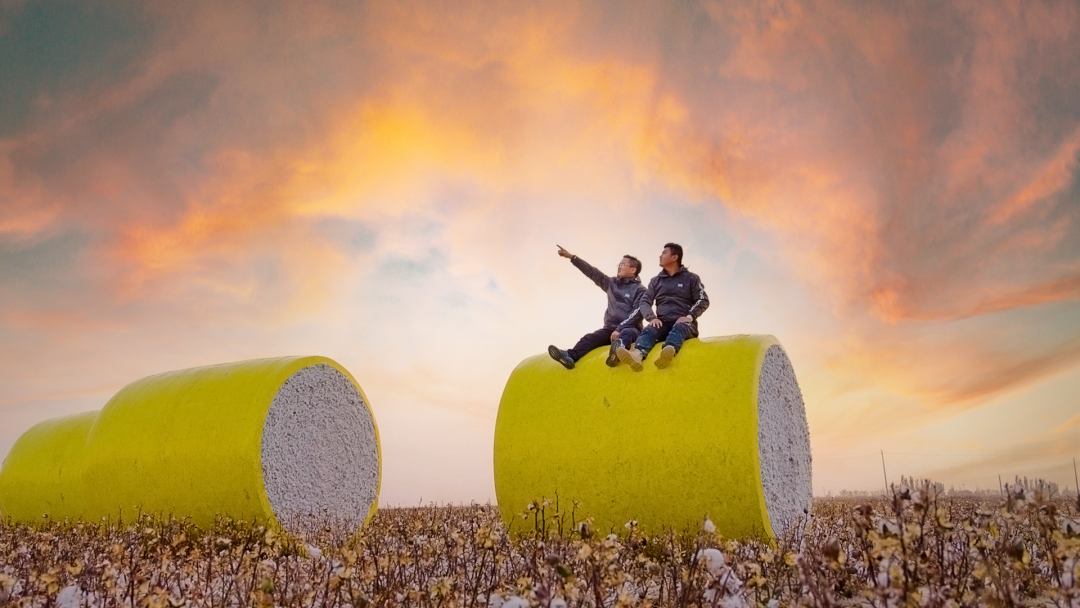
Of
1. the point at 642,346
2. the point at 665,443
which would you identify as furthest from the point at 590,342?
the point at 665,443

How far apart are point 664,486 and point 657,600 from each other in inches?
81.2

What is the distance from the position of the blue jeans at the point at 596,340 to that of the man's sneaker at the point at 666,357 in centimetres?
76

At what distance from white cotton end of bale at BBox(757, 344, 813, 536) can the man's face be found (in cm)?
155

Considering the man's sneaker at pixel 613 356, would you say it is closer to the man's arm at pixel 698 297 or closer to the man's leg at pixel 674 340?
the man's leg at pixel 674 340

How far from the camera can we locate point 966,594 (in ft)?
15.4

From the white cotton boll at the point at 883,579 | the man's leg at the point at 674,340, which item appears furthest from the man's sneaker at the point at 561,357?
the white cotton boll at the point at 883,579

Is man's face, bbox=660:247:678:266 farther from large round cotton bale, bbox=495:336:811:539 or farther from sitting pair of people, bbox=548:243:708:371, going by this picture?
large round cotton bale, bbox=495:336:811:539

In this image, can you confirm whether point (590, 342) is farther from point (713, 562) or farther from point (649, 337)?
point (713, 562)

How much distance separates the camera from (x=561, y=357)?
26.9 feet

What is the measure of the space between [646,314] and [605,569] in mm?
4803

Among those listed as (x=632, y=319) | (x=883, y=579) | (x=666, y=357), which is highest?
(x=632, y=319)

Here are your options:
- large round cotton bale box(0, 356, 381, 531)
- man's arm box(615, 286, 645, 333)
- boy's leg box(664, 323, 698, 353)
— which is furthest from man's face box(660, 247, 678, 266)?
large round cotton bale box(0, 356, 381, 531)

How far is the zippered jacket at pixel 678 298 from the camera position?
8.39 meters

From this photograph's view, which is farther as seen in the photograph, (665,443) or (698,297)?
(698,297)
